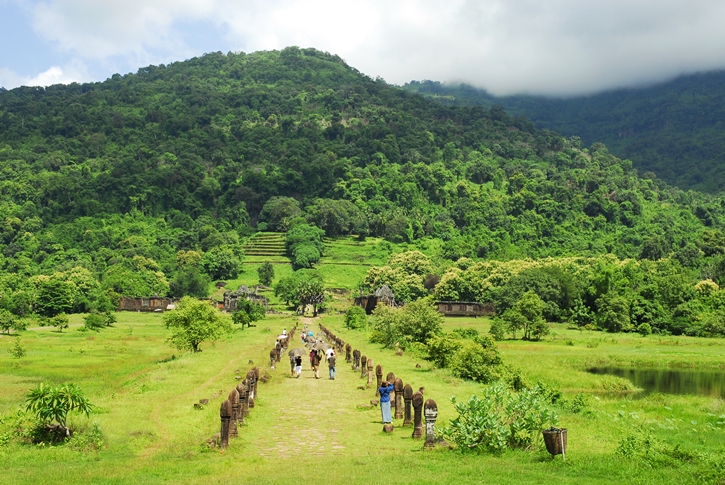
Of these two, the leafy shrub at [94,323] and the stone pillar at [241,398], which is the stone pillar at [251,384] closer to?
the stone pillar at [241,398]

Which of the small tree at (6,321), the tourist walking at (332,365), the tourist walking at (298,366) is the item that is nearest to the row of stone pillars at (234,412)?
the tourist walking at (332,365)

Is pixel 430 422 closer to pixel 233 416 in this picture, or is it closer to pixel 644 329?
pixel 233 416

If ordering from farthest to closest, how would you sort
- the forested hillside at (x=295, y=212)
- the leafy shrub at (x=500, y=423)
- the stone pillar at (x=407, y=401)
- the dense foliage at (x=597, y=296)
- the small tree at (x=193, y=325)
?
the forested hillside at (x=295, y=212)
the dense foliage at (x=597, y=296)
the small tree at (x=193, y=325)
the stone pillar at (x=407, y=401)
the leafy shrub at (x=500, y=423)

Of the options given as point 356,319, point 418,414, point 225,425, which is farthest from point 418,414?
point 356,319

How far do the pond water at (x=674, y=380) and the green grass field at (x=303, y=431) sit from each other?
6.63 ft

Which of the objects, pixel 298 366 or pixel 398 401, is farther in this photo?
pixel 298 366

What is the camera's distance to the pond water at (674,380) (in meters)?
35.1

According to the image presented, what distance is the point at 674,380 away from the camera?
129 feet

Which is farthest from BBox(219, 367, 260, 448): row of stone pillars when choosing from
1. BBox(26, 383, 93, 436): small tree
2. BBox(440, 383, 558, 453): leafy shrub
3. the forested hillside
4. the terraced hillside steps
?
the terraced hillside steps

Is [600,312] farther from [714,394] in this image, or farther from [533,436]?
[533,436]

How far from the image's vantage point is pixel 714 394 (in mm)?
33688

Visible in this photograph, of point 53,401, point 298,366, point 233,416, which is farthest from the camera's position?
point 298,366

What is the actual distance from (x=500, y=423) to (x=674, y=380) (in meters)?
27.3

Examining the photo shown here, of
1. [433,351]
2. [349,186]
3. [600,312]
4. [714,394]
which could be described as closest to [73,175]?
[349,186]
